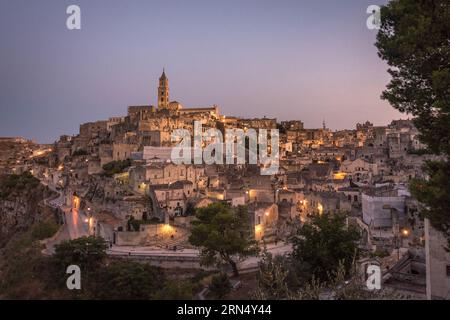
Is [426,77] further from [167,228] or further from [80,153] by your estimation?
[80,153]

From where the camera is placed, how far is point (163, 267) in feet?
87.0

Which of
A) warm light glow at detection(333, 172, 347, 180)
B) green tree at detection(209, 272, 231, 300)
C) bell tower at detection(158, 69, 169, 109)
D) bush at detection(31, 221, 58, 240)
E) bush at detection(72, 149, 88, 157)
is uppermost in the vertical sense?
bell tower at detection(158, 69, 169, 109)

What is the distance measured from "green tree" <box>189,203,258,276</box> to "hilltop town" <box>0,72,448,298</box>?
243 cm

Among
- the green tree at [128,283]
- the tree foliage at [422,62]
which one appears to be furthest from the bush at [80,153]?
the tree foliage at [422,62]

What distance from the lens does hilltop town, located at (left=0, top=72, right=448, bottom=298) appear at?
2592 centimetres

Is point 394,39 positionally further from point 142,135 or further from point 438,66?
point 142,135

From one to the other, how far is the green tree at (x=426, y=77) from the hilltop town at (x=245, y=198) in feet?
5.95

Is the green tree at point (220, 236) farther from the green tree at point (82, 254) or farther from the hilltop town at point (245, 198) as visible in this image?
the green tree at point (82, 254)

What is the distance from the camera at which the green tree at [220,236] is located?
76.8ft

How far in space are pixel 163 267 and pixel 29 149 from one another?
85800mm

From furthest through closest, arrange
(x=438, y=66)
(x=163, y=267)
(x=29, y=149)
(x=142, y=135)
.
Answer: (x=29, y=149) < (x=142, y=135) < (x=163, y=267) < (x=438, y=66)

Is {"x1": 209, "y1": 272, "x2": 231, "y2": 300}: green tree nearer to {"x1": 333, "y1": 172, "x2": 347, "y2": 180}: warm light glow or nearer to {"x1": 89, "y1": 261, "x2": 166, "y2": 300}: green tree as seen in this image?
{"x1": 89, "y1": 261, "x2": 166, "y2": 300}: green tree

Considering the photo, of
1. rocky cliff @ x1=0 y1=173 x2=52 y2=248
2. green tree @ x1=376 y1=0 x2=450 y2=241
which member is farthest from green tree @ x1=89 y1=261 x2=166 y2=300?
rocky cliff @ x1=0 y1=173 x2=52 y2=248

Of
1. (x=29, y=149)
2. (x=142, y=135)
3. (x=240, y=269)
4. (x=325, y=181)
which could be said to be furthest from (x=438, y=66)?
(x=29, y=149)
